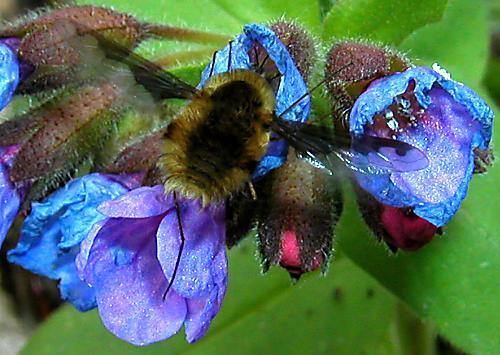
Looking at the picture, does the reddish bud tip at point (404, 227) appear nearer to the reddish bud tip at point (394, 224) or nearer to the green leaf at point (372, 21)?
the reddish bud tip at point (394, 224)

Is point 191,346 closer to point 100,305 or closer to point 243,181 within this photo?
point 100,305

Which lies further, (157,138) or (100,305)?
(157,138)

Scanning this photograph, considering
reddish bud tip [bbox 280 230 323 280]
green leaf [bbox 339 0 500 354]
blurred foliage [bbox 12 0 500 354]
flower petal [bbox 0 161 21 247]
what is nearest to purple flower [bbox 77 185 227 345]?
reddish bud tip [bbox 280 230 323 280]

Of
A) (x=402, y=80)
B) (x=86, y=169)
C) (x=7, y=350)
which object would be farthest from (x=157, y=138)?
(x=7, y=350)

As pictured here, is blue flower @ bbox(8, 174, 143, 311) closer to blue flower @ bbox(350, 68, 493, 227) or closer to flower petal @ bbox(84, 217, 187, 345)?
flower petal @ bbox(84, 217, 187, 345)

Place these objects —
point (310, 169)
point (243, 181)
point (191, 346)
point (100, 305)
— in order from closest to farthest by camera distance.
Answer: point (243, 181) → point (100, 305) → point (310, 169) → point (191, 346)

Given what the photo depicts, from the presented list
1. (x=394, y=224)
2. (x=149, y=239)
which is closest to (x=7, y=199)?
(x=149, y=239)

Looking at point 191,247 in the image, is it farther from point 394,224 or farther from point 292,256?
point 394,224
